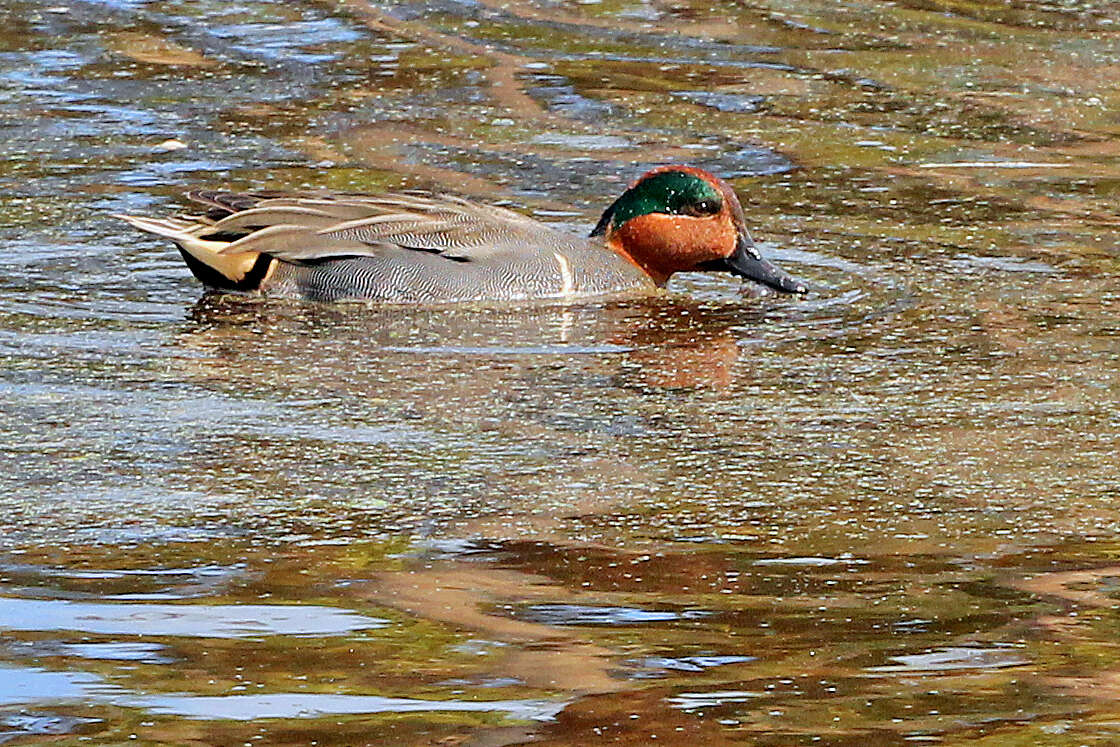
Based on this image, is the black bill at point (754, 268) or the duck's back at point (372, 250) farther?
the black bill at point (754, 268)

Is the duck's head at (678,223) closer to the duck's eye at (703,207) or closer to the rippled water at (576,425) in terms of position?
the duck's eye at (703,207)

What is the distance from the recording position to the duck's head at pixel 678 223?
307 inches

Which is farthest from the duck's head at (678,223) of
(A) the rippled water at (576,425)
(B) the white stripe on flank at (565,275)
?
(B) the white stripe on flank at (565,275)

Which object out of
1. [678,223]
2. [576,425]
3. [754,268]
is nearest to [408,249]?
[678,223]

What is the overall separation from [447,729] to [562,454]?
6.36 ft

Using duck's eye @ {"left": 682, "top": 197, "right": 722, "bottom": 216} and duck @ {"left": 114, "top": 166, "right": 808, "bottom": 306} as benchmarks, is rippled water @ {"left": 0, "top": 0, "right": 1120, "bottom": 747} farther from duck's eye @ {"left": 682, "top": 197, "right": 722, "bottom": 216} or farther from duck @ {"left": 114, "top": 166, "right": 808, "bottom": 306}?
duck's eye @ {"left": 682, "top": 197, "right": 722, "bottom": 216}

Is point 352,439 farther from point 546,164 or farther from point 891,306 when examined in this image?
point 546,164

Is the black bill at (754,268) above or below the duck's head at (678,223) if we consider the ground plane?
below

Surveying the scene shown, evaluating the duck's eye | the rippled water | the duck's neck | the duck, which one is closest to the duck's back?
the duck

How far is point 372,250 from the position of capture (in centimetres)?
748

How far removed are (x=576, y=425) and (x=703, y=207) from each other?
2.07 metres

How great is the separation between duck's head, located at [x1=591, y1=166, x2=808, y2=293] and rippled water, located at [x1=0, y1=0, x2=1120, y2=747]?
0.56ft

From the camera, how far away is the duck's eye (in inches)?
308

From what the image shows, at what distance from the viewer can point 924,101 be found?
1030cm
